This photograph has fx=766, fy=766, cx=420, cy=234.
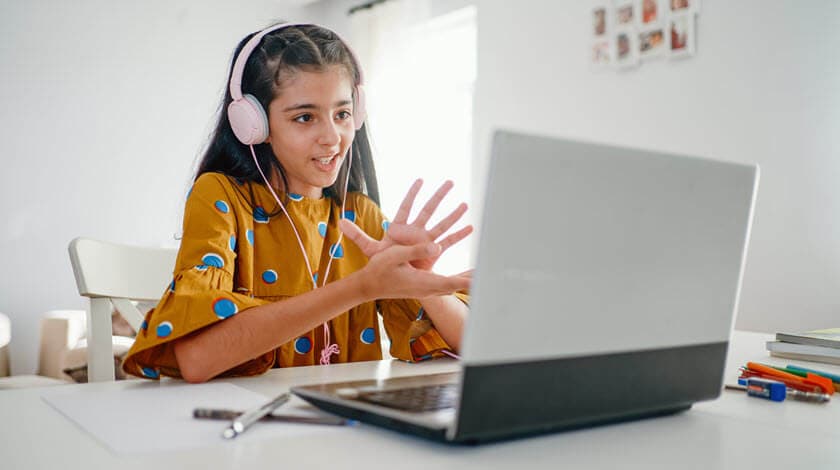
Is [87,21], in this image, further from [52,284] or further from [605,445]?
[605,445]

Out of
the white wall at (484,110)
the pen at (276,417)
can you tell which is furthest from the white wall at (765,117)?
the pen at (276,417)

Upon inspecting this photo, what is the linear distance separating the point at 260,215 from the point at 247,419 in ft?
2.10

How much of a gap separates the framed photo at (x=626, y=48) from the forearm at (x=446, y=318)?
2.48 m

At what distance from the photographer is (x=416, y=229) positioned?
33.4 inches

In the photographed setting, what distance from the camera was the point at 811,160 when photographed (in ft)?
8.88

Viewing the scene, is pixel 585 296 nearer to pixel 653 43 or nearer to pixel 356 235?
pixel 356 235

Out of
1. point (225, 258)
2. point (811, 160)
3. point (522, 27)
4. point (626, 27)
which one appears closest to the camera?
point (225, 258)

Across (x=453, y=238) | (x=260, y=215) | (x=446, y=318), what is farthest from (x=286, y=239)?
(x=453, y=238)

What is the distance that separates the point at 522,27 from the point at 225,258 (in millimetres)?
3058

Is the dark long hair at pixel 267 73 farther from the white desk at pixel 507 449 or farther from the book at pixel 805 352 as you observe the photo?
the book at pixel 805 352

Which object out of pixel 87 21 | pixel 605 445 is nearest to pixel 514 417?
pixel 605 445

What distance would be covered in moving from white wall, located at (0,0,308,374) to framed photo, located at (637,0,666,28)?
2534mm

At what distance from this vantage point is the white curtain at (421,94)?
4.30 meters

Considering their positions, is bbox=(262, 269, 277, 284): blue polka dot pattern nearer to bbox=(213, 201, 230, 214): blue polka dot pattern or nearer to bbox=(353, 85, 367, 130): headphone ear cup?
bbox=(213, 201, 230, 214): blue polka dot pattern
